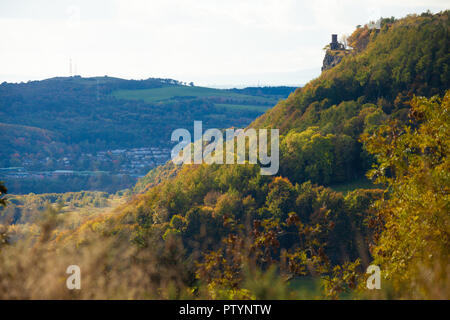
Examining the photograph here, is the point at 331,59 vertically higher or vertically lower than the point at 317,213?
higher

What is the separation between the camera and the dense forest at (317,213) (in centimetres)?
722

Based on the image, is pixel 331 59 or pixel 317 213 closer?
pixel 317 213

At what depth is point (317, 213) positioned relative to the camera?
31.2 meters

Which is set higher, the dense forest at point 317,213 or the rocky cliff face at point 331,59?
the rocky cliff face at point 331,59

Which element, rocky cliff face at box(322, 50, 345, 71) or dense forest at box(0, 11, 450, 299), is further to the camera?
rocky cliff face at box(322, 50, 345, 71)

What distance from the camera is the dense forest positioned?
7219 mm

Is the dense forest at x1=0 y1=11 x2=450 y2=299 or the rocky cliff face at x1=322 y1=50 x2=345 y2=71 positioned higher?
the rocky cliff face at x1=322 y1=50 x2=345 y2=71

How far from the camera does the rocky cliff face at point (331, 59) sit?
65625mm

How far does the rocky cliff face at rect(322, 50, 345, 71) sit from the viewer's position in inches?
2584

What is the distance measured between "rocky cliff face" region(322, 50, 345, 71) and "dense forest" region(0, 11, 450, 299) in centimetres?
300

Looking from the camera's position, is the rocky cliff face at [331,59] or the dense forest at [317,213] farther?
the rocky cliff face at [331,59]

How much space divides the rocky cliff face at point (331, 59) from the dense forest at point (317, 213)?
300 cm

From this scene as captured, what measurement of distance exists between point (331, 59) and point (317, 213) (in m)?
40.3
